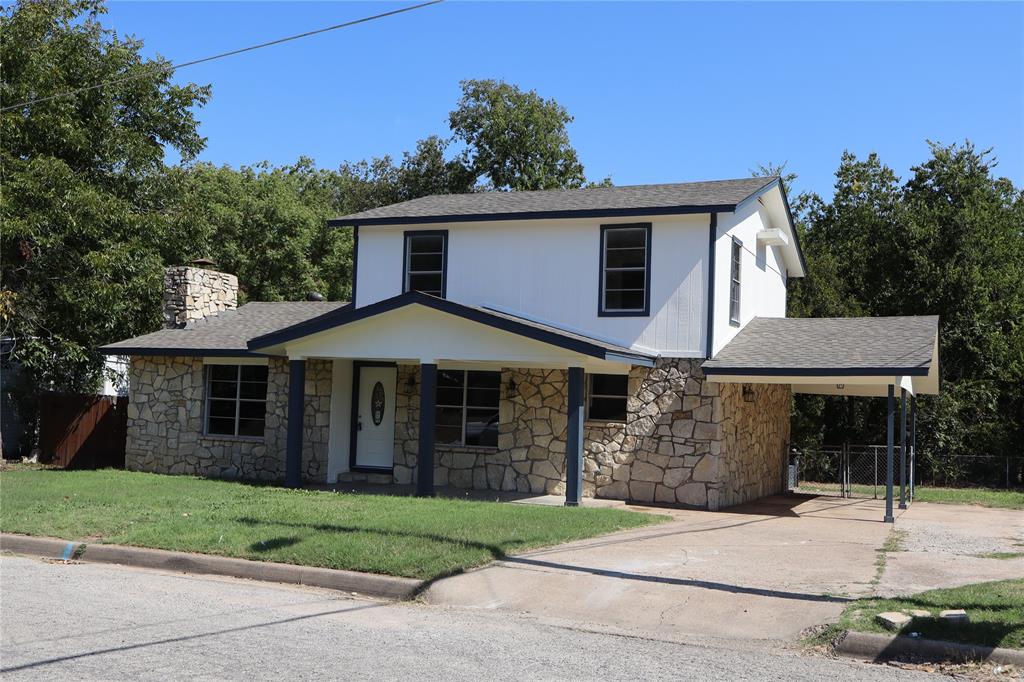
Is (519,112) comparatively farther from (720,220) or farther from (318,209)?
(720,220)

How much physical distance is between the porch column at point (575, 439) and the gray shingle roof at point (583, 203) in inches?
130

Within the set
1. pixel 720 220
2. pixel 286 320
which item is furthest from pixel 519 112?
pixel 720 220

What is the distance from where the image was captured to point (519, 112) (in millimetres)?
43781

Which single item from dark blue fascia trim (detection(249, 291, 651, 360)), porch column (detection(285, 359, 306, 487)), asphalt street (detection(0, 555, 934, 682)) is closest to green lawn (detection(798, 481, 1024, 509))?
dark blue fascia trim (detection(249, 291, 651, 360))

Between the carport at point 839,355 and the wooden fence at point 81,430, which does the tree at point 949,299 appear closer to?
the carport at point 839,355

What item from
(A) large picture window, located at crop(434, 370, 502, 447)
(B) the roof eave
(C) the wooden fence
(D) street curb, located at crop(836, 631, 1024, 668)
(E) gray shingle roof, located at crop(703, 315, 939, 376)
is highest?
(B) the roof eave

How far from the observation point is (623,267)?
17875mm

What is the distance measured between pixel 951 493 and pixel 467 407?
42.0 ft

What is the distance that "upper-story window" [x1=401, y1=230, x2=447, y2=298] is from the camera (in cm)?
1933

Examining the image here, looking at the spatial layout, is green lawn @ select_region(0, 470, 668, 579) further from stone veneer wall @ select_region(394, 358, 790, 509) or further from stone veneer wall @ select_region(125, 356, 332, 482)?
stone veneer wall @ select_region(125, 356, 332, 482)

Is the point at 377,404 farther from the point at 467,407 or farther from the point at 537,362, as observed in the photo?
the point at 537,362

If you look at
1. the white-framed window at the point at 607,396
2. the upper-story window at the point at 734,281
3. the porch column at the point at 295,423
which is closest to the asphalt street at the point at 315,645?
the porch column at the point at 295,423

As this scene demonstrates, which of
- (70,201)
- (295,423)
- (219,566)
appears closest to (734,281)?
(295,423)

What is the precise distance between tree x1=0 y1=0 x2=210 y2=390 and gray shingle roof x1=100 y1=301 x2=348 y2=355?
93.0 inches
